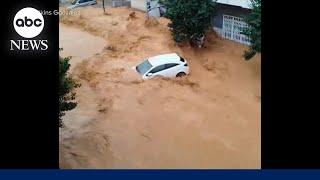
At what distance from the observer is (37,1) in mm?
7148

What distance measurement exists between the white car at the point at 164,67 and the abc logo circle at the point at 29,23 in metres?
6.88

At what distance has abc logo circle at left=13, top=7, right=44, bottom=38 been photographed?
284 inches

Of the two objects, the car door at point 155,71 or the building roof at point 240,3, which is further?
the building roof at point 240,3

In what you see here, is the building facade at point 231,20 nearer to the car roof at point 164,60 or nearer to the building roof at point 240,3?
the building roof at point 240,3

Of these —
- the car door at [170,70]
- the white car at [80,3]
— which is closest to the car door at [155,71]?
the car door at [170,70]

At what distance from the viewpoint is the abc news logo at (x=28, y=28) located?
711 centimetres

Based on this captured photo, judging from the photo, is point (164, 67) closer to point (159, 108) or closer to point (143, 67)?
point (143, 67)

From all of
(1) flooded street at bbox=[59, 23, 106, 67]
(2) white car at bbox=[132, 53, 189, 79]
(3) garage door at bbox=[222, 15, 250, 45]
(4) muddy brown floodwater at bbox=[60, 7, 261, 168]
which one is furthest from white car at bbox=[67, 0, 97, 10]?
(2) white car at bbox=[132, 53, 189, 79]

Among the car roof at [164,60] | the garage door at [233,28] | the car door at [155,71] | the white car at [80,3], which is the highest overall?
the white car at [80,3]
